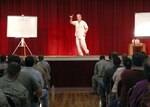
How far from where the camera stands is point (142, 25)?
11250 mm

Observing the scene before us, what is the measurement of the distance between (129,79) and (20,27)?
8627 mm

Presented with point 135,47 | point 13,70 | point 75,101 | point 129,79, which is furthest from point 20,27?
point 129,79

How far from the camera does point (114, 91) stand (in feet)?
17.0

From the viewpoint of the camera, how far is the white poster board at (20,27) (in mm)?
12141

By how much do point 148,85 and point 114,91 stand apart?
7.47 ft

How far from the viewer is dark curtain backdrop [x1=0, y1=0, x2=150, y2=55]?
1427 centimetres

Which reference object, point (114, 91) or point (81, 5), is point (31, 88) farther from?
point (81, 5)

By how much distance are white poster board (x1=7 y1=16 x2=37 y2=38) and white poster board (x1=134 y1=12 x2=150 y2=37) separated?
3470 millimetres

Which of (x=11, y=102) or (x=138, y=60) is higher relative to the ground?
(x=138, y=60)

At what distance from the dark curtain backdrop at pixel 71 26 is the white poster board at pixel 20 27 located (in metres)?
1.92

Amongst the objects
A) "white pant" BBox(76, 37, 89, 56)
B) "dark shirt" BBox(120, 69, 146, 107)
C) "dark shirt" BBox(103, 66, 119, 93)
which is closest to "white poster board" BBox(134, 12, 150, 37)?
"white pant" BBox(76, 37, 89, 56)

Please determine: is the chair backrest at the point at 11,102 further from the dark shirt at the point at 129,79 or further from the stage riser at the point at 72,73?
the stage riser at the point at 72,73

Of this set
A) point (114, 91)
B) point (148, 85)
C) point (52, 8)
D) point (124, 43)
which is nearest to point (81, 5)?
point (52, 8)

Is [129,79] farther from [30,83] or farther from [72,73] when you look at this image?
[72,73]
